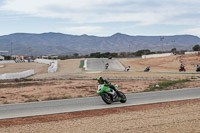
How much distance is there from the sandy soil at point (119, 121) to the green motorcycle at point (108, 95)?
112 centimetres

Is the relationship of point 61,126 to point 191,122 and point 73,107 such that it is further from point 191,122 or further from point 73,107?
point 191,122

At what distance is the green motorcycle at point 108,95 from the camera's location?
12852mm

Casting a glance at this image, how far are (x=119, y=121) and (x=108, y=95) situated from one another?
→ 352cm

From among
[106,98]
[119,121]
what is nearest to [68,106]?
[106,98]

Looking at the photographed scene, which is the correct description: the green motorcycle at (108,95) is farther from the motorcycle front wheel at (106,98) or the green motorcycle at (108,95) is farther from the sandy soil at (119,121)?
the sandy soil at (119,121)

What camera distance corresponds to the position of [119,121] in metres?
9.74

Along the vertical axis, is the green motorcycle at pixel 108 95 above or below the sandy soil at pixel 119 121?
above

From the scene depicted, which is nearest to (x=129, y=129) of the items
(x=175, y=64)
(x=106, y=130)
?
(x=106, y=130)

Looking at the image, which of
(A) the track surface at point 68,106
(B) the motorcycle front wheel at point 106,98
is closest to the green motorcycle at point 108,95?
(B) the motorcycle front wheel at point 106,98

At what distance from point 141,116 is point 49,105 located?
15.8 feet

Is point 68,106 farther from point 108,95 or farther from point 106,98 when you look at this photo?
point 108,95

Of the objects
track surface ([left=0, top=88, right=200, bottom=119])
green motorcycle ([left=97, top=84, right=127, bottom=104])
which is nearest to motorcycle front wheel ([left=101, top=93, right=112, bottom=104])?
green motorcycle ([left=97, top=84, right=127, bottom=104])

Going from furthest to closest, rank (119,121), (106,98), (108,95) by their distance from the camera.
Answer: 1. (108,95)
2. (106,98)
3. (119,121)

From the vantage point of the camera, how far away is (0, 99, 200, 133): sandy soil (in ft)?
28.7
